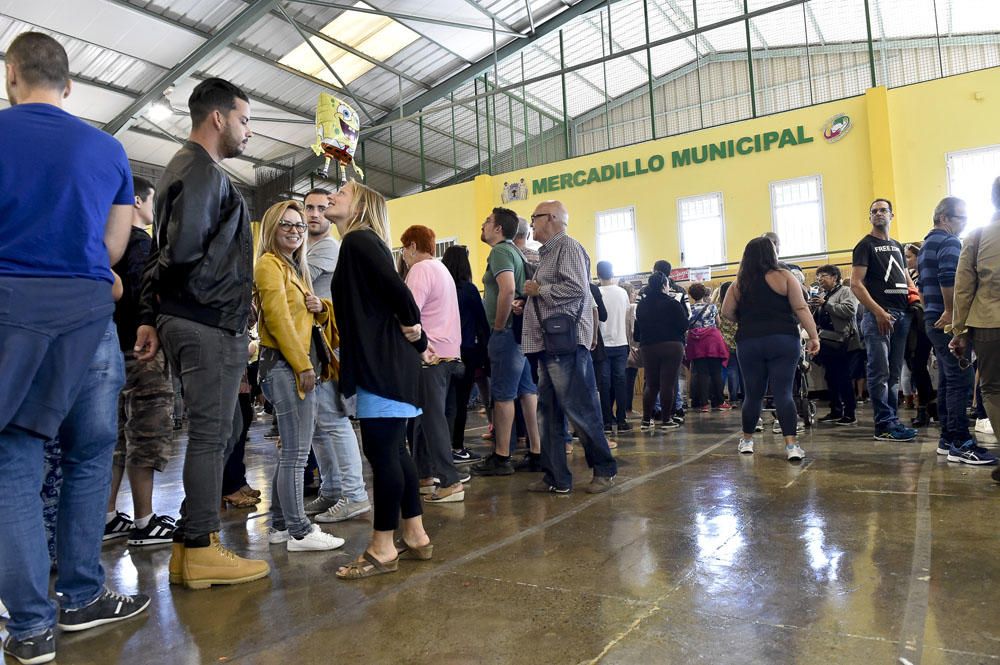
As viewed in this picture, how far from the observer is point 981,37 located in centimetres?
1527

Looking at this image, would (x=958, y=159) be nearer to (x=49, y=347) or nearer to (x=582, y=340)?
(x=582, y=340)

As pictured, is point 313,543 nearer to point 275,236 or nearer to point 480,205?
point 275,236

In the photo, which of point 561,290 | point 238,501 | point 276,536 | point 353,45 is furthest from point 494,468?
point 353,45

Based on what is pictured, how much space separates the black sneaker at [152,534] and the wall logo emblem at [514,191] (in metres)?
13.0

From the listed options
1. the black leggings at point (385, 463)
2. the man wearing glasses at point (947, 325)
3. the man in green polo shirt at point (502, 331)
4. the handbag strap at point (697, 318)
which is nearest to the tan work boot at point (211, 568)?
the black leggings at point (385, 463)

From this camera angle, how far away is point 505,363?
423 centimetres

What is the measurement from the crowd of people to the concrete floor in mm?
174

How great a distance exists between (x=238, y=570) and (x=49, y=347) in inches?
41.2

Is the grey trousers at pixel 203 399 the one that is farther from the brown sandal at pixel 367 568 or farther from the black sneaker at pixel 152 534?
the black sneaker at pixel 152 534

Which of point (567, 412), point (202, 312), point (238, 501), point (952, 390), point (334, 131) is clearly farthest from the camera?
point (334, 131)

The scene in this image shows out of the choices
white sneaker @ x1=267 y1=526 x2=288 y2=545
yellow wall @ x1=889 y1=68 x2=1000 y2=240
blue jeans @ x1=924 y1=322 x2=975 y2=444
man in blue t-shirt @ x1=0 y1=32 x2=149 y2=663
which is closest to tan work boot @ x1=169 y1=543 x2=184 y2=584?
man in blue t-shirt @ x1=0 y1=32 x2=149 y2=663

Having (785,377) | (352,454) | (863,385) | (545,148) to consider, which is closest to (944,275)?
(785,377)

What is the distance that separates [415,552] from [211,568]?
726mm

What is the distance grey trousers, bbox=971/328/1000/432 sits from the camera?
3408mm
